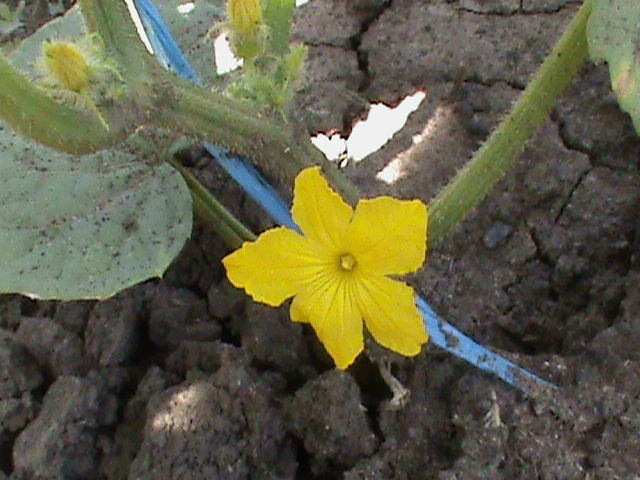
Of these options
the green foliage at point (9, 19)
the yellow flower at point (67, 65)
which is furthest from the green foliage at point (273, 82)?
the green foliage at point (9, 19)

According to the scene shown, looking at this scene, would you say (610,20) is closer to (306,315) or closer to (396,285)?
(396,285)

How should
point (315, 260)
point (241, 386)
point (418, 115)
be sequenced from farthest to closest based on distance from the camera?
point (418, 115) → point (241, 386) → point (315, 260)

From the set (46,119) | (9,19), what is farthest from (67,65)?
(9,19)

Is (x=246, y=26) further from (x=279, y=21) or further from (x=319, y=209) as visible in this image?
(x=319, y=209)

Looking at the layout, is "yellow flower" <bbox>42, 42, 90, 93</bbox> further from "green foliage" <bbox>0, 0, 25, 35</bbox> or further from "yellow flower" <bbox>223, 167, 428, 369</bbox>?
"green foliage" <bbox>0, 0, 25, 35</bbox>

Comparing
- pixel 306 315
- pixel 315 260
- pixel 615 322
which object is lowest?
pixel 615 322

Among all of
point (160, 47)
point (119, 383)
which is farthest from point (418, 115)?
point (119, 383)

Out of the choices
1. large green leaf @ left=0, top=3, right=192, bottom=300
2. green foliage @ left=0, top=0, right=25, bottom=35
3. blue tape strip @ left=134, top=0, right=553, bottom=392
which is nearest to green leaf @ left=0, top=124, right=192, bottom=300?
large green leaf @ left=0, top=3, right=192, bottom=300
